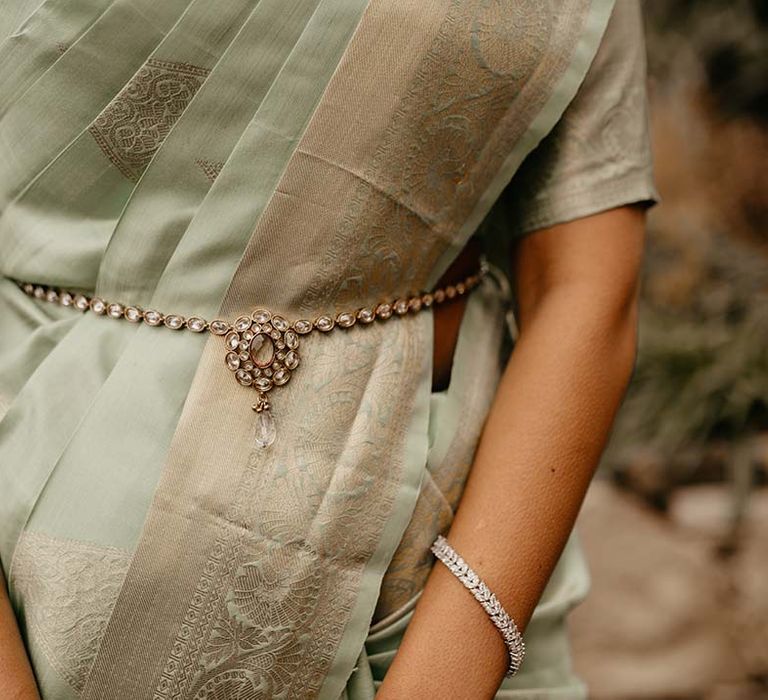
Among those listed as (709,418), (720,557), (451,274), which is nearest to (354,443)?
(451,274)

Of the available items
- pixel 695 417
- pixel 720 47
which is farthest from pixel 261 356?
pixel 720 47

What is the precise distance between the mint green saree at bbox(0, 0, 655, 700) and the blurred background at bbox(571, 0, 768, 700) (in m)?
1.53

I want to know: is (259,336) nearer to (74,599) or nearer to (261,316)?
(261,316)

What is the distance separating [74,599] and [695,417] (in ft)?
7.79

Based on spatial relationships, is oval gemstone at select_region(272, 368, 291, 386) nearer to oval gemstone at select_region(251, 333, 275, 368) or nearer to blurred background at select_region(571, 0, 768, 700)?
oval gemstone at select_region(251, 333, 275, 368)

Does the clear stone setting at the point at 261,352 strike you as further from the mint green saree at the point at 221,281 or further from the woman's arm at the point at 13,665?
the woman's arm at the point at 13,665

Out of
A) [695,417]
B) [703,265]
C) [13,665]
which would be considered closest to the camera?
[13,665]

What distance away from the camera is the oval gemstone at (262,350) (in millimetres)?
734

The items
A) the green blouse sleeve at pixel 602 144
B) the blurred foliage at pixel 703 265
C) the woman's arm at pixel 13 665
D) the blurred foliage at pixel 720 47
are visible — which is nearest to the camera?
the woman's arm at pixel 13 665

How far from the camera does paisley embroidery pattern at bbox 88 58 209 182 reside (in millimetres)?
716

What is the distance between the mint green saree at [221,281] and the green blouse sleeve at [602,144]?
0.04 meters

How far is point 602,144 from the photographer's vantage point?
85cm

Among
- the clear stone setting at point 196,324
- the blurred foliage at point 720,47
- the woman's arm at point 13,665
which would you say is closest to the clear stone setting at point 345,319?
the clear stone setting at point 196,324

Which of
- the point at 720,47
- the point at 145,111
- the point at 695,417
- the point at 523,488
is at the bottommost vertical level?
the point at 695,417
